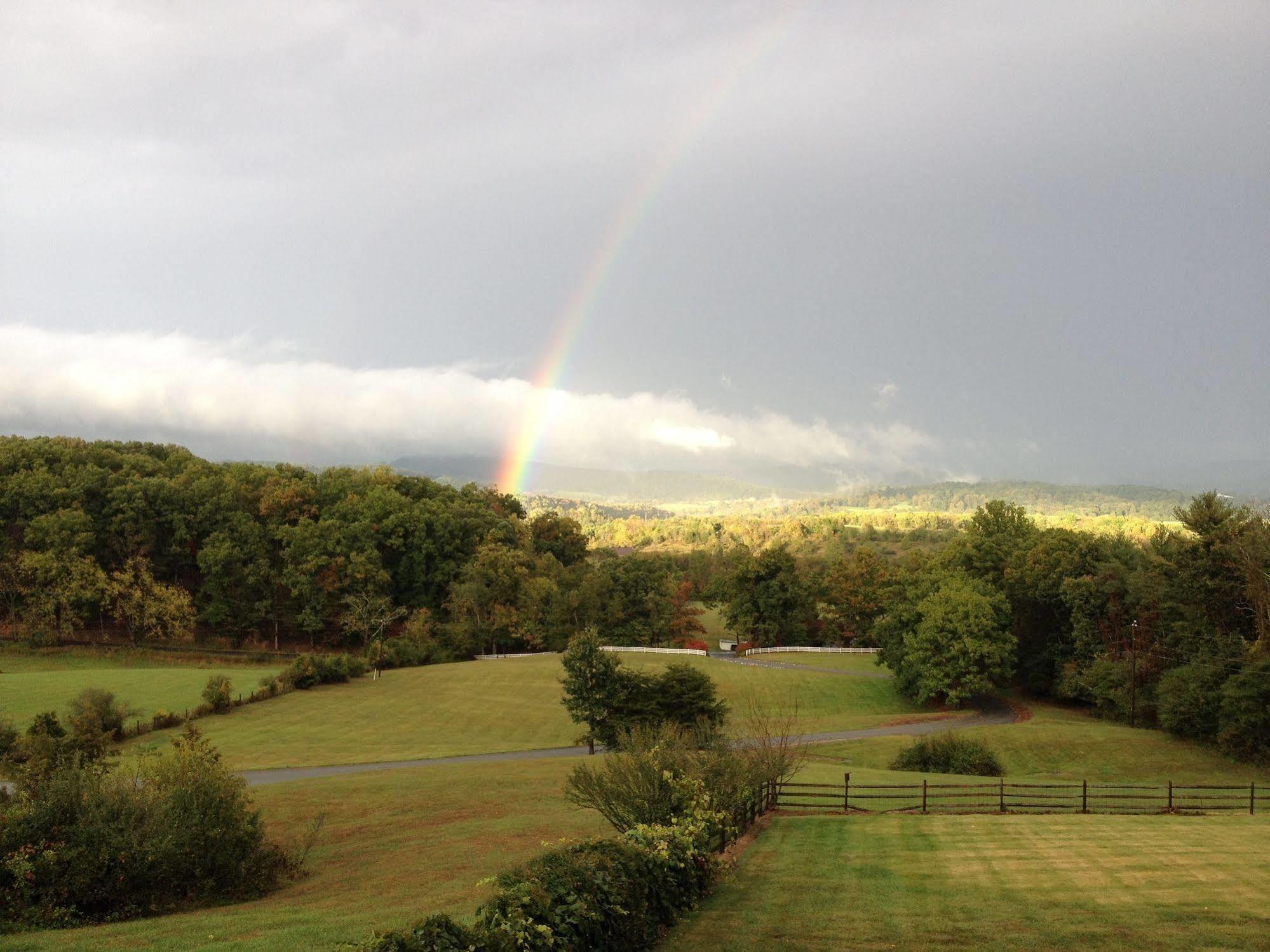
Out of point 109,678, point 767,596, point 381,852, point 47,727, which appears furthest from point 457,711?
point 767,596

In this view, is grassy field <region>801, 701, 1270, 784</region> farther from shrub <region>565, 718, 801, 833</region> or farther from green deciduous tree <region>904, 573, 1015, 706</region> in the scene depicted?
shrub <region>565, 718, 801, 833</region>

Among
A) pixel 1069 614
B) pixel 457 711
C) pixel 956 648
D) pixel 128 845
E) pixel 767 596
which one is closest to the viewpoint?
pixel 128 845

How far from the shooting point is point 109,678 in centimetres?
5944

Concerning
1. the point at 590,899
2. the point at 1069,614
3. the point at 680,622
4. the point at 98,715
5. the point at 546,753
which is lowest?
the point at 546,753

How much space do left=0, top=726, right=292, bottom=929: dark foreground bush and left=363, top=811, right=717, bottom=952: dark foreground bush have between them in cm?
992

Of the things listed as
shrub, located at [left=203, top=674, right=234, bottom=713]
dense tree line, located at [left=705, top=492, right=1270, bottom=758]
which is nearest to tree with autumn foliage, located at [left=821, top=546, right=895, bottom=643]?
dense tree line, located at [left=705, top=492, right=1270, bottom=758]

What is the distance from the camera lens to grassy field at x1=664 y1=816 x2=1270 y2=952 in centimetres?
1230

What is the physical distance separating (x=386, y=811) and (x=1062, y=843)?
1932cm

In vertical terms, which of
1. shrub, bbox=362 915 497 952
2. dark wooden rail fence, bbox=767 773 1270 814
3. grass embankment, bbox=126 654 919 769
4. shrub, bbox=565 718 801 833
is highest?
shrub, bbox=362 915 497 952

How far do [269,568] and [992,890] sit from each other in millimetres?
86686

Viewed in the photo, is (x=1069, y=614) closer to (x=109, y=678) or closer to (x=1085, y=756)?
(x=1085, y=756)

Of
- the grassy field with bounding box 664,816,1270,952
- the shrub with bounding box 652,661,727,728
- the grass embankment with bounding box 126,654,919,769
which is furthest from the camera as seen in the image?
the grass embankment with bounding box 126,654,919,769

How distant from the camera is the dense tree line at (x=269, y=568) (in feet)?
268

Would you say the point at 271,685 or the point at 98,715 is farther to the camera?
the point at 271,685
